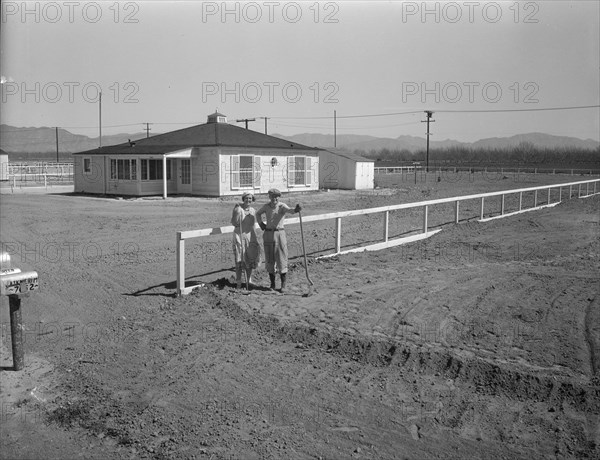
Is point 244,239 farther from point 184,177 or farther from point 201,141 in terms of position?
point 201,141

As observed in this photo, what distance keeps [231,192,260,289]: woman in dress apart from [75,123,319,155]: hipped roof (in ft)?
66.9

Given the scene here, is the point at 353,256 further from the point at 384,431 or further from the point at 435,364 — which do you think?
the point at 384,431

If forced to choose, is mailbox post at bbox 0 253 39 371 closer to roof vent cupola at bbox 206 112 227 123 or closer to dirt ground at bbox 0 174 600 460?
dirt ground at bbox 0 174 600 460

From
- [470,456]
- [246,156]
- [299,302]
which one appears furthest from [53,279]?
[246,156]

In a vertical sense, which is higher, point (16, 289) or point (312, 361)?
point (16, 289)

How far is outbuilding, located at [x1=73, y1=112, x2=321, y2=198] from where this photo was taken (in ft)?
99.1

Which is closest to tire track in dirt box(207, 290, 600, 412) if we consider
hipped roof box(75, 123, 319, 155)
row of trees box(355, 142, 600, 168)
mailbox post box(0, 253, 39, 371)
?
mailbox post box(0, 253, 39, 371)

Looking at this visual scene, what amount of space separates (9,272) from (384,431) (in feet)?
12.6

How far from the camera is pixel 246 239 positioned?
962 cm

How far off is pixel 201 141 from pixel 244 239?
2286 cm

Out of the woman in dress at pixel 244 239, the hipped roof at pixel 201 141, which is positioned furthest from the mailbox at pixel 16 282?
the hipped roof at pixel 201 141
